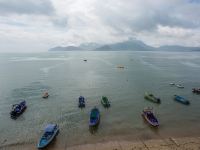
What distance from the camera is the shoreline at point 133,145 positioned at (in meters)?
42.8

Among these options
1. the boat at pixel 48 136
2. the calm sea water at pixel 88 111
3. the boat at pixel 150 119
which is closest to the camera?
the boat at pixel 48 136

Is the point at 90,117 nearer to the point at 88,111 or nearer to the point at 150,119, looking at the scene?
the point at 88,111

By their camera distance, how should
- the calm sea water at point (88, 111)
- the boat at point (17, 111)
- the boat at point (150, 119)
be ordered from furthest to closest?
the boat at point (17, 111) → the boat at point (150, 119) → the calm sea water at point (88, 111)

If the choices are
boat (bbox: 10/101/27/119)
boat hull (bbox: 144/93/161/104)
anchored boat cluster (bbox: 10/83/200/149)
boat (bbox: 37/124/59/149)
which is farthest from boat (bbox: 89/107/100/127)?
boat hull (bbox: 144/93/161/104)

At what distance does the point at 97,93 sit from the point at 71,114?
25951mm

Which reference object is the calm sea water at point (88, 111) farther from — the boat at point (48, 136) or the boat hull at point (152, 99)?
the boat hull at point (152, 99)

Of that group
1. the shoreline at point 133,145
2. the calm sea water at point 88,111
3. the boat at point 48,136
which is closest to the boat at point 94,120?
the calm sea water at point 88,111

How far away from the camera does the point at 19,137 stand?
159ft

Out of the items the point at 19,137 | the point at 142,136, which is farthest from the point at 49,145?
the point at 142,136

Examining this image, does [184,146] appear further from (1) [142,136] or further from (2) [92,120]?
(2) [92,120]

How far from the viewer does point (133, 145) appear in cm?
4412

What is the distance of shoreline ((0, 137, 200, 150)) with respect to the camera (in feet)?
140

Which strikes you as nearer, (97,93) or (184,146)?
(184,146)

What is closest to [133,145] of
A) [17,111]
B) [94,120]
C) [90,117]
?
[94,120]
